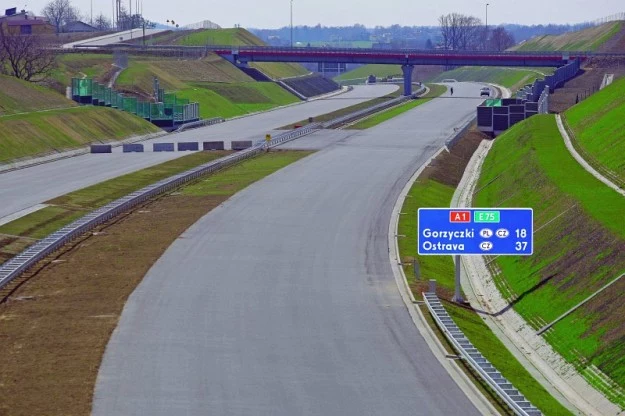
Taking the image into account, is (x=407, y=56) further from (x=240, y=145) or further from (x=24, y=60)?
(x=240, y=145)

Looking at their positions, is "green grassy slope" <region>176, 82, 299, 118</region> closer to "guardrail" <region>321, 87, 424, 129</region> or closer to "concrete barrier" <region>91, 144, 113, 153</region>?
"guardrail" <region>321, 87, 424, 129</region>

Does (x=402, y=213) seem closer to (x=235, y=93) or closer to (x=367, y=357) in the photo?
(x=367, y=357)

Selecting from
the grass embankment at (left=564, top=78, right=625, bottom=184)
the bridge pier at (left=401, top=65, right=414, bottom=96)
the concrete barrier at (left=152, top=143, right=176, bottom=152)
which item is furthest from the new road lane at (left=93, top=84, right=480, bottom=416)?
the bridge pier at (left=401, top=65, right=414, bottom=96)

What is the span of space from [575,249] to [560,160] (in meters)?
25.0

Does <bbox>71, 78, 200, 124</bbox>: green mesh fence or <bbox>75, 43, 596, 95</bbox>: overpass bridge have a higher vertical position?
<bbox>75, 43, 596, 95</bbox>: overpass bridge

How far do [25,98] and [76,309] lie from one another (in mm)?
75042

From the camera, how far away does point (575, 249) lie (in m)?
46.2

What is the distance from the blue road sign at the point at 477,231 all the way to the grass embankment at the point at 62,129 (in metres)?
49.6

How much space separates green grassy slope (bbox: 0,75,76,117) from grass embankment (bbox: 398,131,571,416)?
37.3m

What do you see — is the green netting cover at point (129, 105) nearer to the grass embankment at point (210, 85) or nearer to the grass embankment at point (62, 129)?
the grass embankment at point (62, 129)

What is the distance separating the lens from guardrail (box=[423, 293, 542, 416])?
28.6 m

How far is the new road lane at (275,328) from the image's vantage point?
29578 mm

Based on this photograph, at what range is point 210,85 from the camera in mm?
164250

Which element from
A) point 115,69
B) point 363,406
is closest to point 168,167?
point 363,406
